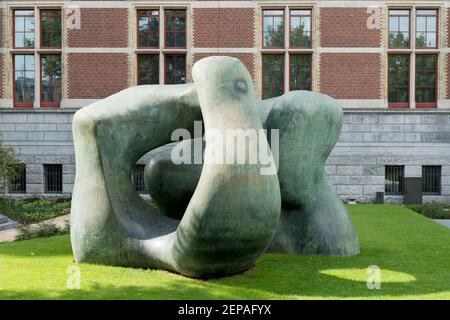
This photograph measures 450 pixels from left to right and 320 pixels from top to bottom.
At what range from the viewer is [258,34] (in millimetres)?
20000

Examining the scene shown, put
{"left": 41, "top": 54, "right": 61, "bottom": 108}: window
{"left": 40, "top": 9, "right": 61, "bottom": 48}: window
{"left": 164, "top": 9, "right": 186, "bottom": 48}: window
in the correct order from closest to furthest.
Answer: {"left": 164, "top": 9, "right": 186, "bottom": 48}: window → {"left": 40, "top": 9, "right": 61, "bottom": 48}: window → {"left": 41, "top": 54, "right": 61, "bottom": 108}: window

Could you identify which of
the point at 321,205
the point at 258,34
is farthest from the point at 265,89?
the point at 321,205

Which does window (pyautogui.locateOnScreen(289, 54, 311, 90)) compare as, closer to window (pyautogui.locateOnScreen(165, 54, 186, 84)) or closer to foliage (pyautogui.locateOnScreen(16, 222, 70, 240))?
window (pyautogui.locateOnScreen(165, 54, 186, 84))

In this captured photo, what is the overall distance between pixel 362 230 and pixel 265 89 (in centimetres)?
927

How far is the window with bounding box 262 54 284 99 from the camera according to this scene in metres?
20.3

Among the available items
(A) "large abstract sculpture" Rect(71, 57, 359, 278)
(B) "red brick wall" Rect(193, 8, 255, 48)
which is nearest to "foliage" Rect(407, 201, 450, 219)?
(A) "large abstract sculpture" Rect(71, 57, 359, 278)

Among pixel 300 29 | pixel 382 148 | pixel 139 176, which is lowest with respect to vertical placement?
pixel 139 176

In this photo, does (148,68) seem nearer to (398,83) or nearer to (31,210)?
(31,210)

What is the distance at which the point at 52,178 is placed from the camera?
20656 mm

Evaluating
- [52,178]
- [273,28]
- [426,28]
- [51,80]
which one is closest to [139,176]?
[52,178]

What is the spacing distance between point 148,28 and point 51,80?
173 inches

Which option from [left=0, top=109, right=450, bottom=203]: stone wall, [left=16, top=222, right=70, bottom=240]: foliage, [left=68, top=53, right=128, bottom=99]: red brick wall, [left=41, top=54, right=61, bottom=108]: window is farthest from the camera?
[left=41, top=54, right=61, bottom=108]: window

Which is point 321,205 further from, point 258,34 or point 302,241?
point 258,34

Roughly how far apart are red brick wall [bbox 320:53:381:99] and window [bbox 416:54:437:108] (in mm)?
1705
